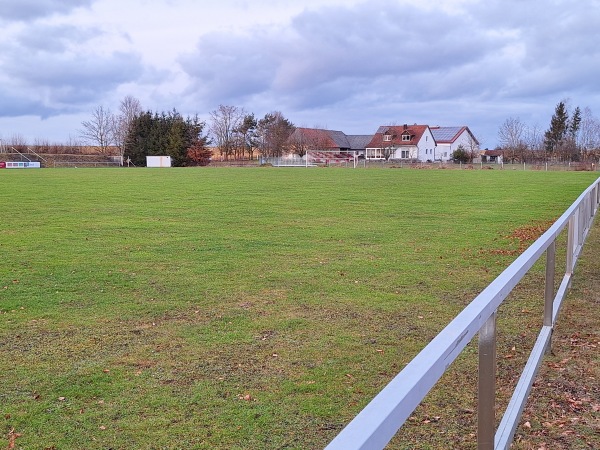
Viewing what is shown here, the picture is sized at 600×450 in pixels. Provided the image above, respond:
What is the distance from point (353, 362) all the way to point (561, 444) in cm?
191

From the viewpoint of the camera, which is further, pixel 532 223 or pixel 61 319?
pixel 532 223

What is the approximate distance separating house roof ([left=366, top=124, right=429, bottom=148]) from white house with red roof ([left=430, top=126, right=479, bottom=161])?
6.44 m

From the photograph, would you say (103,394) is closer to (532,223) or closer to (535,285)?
(535,285)

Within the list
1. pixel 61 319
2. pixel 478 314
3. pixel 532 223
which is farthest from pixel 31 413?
pixel 532 223

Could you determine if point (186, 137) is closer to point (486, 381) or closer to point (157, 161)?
point (157, 161)

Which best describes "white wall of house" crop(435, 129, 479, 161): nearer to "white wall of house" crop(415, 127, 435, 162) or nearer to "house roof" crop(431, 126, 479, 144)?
"house roof" crop(431, 126, 479, 144)

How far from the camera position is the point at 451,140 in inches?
4240

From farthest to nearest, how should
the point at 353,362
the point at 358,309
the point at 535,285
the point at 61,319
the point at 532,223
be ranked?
1. the point at 532,223
2. the point at 535,285
3. the point at 358,309
4. the point at 61,319
5. the point at 353,362

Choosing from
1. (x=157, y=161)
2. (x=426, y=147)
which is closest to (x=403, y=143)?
(x=426, y=147)

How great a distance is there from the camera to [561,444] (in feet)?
12.5

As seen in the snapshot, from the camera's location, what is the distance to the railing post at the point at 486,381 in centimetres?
231

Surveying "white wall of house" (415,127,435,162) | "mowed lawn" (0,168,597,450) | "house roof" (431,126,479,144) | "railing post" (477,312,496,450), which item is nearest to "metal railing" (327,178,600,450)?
"railing post" (477,312,496,450)

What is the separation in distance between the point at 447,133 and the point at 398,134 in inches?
435

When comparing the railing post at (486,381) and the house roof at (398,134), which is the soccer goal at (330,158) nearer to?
the house roof at (398,134)
